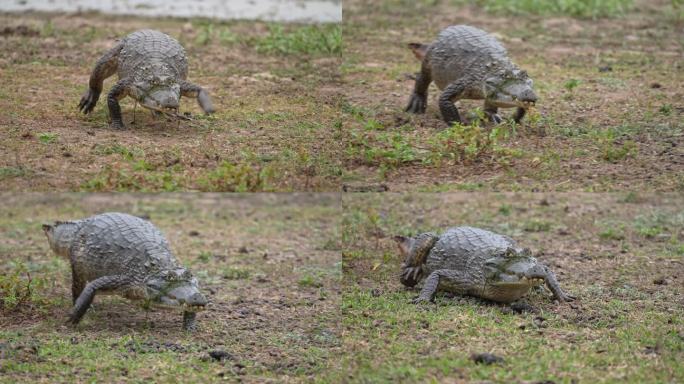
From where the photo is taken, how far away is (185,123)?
10055 millimetres

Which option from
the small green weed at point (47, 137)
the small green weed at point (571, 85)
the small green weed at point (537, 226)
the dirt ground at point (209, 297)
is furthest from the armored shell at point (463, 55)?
the small green weed at point (47, 137)

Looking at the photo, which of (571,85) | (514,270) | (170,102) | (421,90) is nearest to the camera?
(514,270)

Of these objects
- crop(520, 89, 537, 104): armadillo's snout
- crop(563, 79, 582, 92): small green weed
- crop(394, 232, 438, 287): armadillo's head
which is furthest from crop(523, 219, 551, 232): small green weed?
crop(394, 232, 438, 287): armadillo's head

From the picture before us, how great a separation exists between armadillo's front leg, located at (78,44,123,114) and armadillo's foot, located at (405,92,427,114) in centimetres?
304

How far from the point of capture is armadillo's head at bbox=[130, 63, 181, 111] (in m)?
9.65

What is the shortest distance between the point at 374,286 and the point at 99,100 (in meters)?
3.53

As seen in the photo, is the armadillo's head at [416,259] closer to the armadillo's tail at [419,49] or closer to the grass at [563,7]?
the armadillo's tail at [419,49]

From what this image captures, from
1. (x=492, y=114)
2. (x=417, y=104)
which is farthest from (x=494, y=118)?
(x=417, y=104)

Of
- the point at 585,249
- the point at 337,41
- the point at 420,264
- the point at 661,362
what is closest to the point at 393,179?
the point at 420,264

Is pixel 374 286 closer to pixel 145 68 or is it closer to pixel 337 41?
pixel 145 68

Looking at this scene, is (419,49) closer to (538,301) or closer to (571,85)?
(571,85)

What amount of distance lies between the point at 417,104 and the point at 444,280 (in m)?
2.51

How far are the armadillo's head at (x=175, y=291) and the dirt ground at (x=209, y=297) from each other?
9.7 inches

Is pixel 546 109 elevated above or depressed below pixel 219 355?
above
